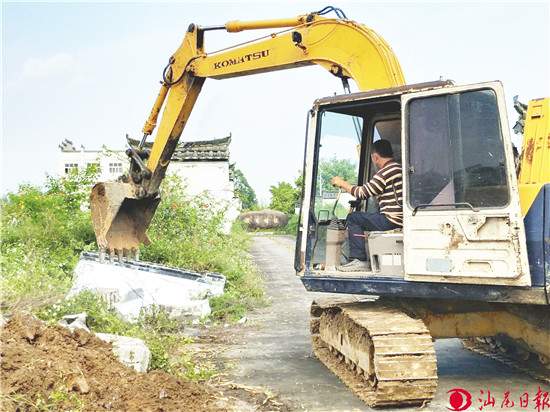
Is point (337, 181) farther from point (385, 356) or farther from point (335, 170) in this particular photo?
point (385, 356)

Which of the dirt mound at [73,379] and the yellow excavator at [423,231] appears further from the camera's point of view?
the yellow excavator at [423,231]

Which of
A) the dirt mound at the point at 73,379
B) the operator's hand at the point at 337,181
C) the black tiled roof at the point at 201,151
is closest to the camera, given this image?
the dirt mound at the point at 73,379

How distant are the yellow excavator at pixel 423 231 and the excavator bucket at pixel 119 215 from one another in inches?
140

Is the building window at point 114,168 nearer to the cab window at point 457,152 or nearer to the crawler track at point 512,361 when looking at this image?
the crawler track at point 512,361

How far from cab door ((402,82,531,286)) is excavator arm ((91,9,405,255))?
1240 mm

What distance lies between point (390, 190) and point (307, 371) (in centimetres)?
196

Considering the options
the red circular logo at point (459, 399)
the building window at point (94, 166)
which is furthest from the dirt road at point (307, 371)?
the building window at point (94, 166)

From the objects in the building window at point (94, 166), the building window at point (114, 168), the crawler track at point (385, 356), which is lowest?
the crawler track at point (385, 356)

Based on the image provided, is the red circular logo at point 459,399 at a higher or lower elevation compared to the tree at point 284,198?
lower

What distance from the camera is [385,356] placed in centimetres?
490

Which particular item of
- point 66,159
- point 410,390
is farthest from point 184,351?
point 66,159

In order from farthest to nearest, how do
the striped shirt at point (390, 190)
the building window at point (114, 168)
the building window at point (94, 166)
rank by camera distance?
1. the building window at point (114, 168)
2. the building window at point (94, 166)
3. the striped shirt at point (390, 190)

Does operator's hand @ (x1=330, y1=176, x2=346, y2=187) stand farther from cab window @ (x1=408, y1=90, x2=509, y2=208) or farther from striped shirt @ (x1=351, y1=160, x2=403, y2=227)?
cab window @ (x1=408, y1=90, x2=509, y2=208)

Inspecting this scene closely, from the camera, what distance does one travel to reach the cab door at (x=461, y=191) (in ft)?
16.0
